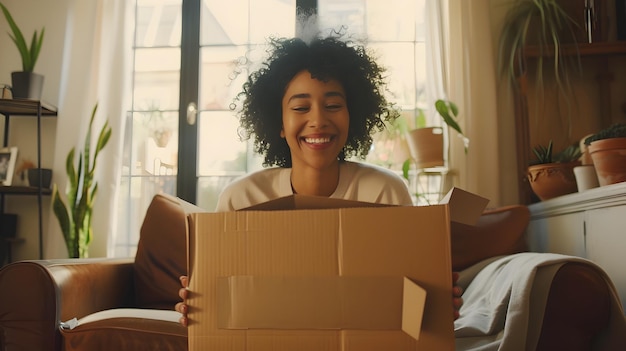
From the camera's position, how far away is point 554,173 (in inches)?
91.7

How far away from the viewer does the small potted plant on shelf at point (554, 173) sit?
229cm

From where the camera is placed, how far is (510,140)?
308cm

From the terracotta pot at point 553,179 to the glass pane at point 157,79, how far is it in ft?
6.73

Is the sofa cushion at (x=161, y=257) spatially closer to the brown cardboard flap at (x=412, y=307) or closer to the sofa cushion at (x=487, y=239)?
the sofa cushion at (x=487, y=239)

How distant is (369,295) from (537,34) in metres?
2.52

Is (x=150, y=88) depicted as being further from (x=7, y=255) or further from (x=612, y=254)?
(x=612, y=254)

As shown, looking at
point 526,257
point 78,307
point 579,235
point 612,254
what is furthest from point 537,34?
point 78,307

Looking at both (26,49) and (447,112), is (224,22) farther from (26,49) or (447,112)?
(447,112)

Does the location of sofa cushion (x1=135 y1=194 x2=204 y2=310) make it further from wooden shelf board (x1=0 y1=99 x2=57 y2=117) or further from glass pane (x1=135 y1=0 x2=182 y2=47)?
glass pane (x1=135 y1=0 x2=182 y2=47)

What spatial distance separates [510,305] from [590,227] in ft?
2.41

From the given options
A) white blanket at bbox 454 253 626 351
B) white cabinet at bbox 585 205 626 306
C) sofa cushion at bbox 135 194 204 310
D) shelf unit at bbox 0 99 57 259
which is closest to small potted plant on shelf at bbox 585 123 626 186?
A: white cabinet at bbox 585 205 626 306

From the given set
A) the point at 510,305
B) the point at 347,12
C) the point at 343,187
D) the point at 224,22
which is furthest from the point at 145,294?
the point at 347,12

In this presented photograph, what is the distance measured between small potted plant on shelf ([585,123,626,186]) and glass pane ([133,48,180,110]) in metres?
2.36

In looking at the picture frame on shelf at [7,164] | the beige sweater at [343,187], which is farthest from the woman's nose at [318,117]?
the picture frame on shelf at [7,164]
